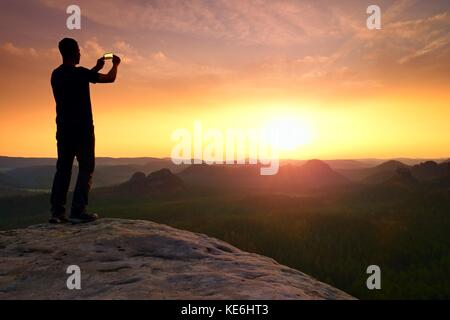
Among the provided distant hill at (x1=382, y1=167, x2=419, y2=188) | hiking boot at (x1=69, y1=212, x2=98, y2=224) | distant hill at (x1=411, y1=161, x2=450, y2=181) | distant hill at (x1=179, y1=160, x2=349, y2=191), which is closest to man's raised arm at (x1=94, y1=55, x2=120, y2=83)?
hiking boot at (x1=69, y1=212, x2=98, y2=224)

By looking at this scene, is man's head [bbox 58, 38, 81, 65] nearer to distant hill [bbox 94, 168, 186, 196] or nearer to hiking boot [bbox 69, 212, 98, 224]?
hiking boot [bbox 69, 212, 98, 224]

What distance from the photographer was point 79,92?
8867mm

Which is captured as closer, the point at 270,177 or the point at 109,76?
the point at 109,76

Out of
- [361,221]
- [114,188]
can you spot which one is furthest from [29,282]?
[114,188]

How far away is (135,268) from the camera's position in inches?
230

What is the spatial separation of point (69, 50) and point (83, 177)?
2759 mm

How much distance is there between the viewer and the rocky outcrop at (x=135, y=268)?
4.86m

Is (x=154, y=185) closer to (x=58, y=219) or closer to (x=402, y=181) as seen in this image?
(x=402, y=181)

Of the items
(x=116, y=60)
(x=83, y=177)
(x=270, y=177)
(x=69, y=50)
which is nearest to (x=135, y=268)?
(x=83, y=177)

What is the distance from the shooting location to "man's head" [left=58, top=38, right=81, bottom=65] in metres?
8.75

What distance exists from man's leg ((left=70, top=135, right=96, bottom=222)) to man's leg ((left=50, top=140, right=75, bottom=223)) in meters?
0.21

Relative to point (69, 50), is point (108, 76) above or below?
below
